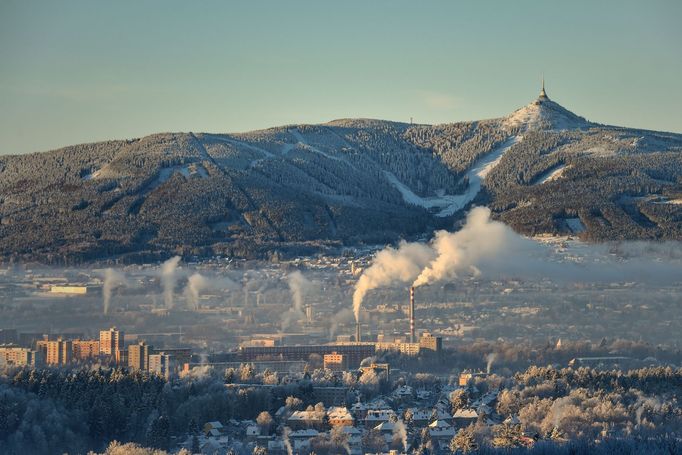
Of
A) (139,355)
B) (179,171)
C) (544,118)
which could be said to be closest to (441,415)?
(139,355)

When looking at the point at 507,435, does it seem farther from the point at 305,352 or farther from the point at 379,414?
the point at 305,352

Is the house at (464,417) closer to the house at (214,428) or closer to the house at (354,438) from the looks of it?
the house at (354,438)

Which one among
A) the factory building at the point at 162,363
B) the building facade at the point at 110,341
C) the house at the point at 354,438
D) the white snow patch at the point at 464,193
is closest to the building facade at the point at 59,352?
the building facade at the point at 110,341

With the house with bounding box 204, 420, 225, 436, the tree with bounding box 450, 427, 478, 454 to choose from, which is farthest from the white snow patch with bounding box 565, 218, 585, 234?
the tree with bounding box 450, 427, 478, 454

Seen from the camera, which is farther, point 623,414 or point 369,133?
point 369,133

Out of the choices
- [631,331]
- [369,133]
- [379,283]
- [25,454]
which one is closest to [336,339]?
[379,283]

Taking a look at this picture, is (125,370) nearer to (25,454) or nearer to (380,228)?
(25,454)

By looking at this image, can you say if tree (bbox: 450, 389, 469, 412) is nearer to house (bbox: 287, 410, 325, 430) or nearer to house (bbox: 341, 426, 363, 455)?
house (bbox: 287, 410, 325, 430)
